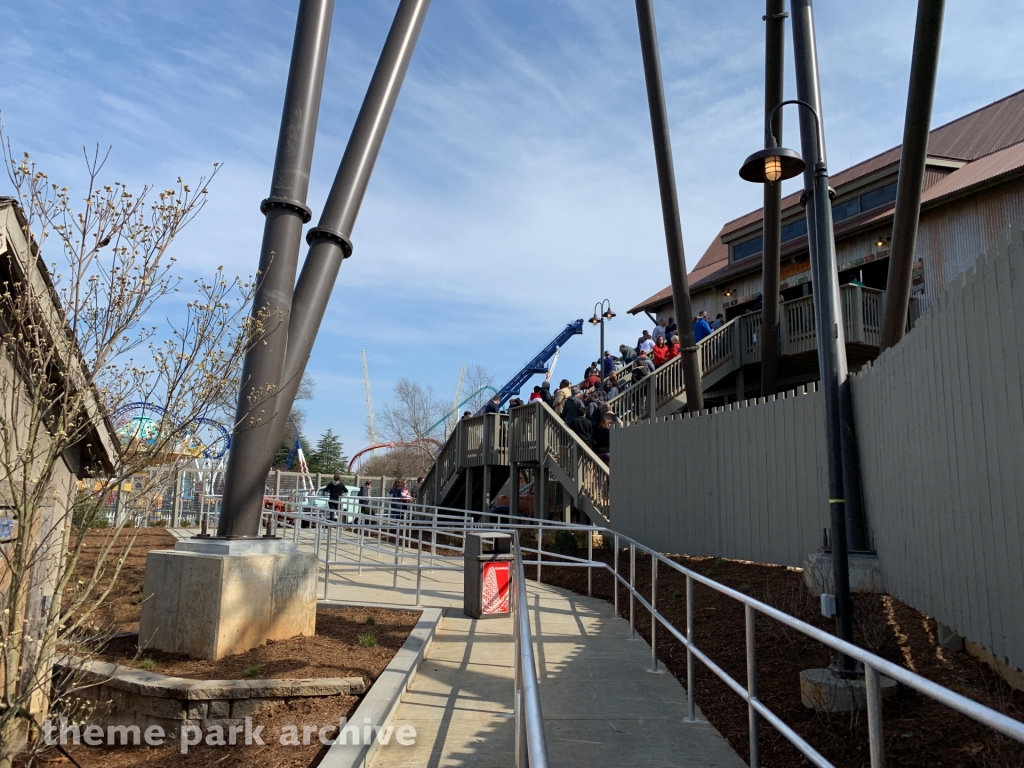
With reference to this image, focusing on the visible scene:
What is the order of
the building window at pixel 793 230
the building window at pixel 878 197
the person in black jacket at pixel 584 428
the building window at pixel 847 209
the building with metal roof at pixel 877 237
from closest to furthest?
the person in black jacket at pixel 584 428
the building with metal roof at pixel 877 237
the building window at pixel 878 197
the building window at pixel 847 209
the building window at pixel 793 230

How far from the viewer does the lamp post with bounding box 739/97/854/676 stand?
5816 mm

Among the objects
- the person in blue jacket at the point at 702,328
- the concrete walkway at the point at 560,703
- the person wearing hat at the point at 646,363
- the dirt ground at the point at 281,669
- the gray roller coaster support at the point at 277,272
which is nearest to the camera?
the concrete walkway at the point at 560,703

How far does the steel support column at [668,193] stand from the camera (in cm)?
1515

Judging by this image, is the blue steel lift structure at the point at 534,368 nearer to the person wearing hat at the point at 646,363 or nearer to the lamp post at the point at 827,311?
the person wearing hat at the point at 646,363

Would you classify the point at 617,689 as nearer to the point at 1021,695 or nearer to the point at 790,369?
the point at 1021,695

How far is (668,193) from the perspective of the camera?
51.4ft

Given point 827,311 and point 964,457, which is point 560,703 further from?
point 827,311

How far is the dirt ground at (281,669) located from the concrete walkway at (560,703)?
1.43ft

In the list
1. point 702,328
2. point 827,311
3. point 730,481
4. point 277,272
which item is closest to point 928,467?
point 827,311

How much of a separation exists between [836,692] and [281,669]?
4.01m

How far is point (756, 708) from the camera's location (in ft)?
13.8

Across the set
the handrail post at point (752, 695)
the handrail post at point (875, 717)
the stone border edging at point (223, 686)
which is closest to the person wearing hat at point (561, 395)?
the stone border edging at point (223, 686)

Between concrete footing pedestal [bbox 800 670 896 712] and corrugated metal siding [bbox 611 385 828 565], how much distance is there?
4515mm

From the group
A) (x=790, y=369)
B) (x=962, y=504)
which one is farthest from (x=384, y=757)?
(x=790, y=369)
